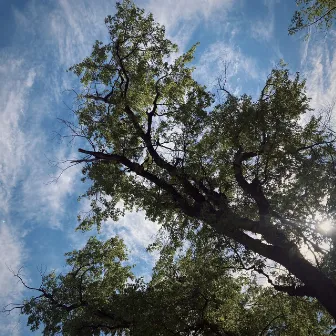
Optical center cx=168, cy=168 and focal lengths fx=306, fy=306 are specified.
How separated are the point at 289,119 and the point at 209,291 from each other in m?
9.04

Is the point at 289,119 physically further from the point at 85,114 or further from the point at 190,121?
the point at 85,114

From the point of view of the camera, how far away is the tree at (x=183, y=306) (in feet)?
47.7

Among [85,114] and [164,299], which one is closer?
[164,299]

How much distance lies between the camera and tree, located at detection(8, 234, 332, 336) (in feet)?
47.7

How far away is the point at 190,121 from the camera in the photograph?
1567 cm

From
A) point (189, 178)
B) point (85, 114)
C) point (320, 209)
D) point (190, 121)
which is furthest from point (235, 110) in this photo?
point (85, 114)

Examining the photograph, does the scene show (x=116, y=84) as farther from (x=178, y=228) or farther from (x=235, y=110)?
(x=178, y=228)

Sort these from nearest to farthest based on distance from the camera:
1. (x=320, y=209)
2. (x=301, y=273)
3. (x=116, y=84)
A: (x=301, y=273), (x=320, y=209), (x=116, y=84)

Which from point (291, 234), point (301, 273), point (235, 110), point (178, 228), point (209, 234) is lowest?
point (301, 273)

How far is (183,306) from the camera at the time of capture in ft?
48.2

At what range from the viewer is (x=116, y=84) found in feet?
59.7

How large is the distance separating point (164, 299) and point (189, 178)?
19.8ft

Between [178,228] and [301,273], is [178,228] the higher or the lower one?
the higher one

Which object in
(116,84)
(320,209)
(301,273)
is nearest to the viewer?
(301,273)
